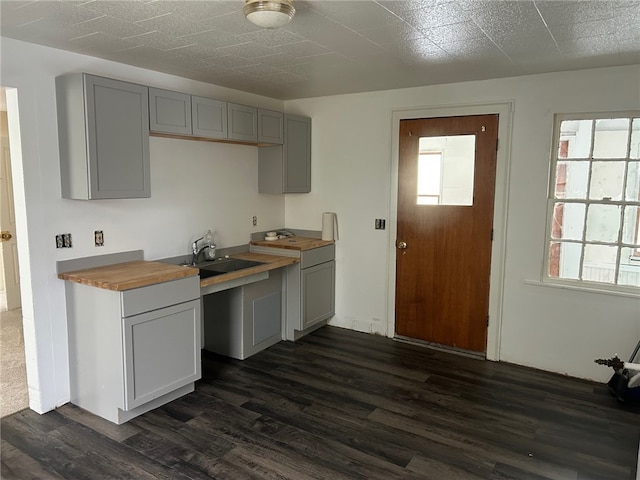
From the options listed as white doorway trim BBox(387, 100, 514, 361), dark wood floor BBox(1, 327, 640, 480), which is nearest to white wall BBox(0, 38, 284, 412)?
dark wood floor BBox(1, 327, 640, 480)

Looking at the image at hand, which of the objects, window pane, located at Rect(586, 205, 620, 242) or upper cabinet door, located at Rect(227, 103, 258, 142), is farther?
upper cabinet door, located at Rect(227, 103, 258, 142)

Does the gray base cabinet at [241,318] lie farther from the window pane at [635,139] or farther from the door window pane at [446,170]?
the window pane at [635,139]

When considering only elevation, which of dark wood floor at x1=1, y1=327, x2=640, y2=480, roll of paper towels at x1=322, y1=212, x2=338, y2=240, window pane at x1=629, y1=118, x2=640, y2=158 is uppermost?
window pane at x1=629, y1=118, x2=640, y2=158

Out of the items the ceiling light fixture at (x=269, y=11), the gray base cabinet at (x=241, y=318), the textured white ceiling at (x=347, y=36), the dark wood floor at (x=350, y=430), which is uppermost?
the textured white ceiling at (x=347, y=36)

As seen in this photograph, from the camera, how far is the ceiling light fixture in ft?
6.20

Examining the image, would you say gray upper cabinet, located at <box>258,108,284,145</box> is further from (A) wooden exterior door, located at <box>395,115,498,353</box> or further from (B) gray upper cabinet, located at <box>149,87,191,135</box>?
(A) wooden exterior door, located at <box>395,115,498,353</box>

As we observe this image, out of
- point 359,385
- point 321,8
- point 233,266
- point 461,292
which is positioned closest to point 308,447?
point 359,385

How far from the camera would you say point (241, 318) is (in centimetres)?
376

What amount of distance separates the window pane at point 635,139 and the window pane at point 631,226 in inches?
15.2

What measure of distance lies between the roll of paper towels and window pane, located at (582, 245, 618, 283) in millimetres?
2226

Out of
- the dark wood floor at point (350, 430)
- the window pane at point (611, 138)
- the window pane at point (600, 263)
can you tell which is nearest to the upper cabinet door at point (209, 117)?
the dark wood floor at point (350, 430)

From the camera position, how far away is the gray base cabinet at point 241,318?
378cm

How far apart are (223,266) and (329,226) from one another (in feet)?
3.99

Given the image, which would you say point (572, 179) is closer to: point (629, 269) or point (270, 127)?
point (629, 269)
